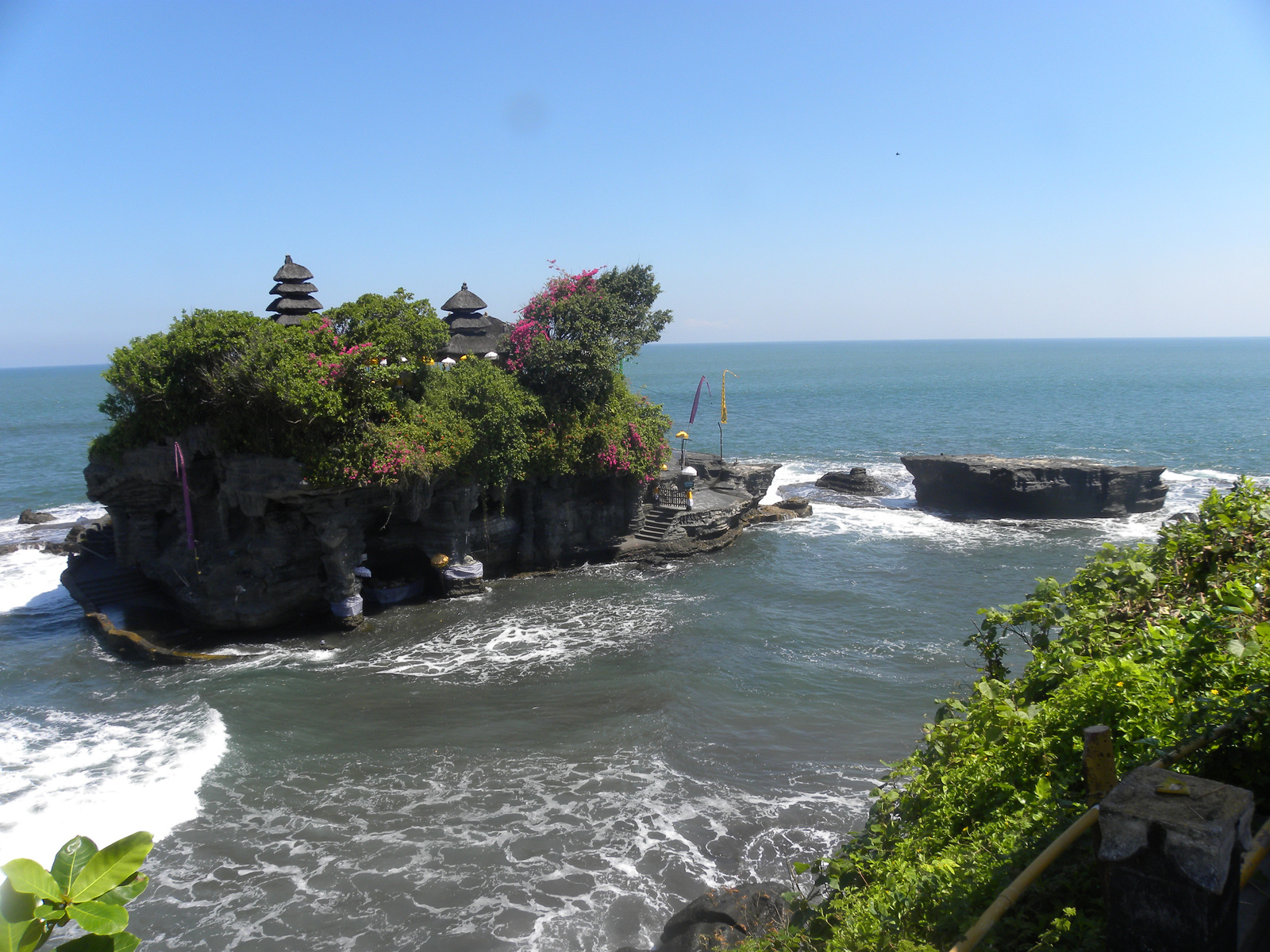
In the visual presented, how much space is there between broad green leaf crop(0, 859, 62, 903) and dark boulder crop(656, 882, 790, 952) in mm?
7480

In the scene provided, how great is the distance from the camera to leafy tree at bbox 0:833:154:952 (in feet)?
10.5

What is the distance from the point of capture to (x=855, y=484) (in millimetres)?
43125

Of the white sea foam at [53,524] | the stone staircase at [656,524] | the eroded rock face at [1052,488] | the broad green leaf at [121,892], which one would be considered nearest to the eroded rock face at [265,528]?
the stone staircase at [656,524]

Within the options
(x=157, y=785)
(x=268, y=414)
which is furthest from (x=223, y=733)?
(x=268, y=414)

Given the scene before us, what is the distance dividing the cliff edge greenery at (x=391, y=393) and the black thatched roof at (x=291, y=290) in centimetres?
603

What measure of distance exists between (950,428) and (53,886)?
73633 millimetres

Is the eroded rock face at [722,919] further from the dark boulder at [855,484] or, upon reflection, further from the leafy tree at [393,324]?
the dark boulder at [855,484]

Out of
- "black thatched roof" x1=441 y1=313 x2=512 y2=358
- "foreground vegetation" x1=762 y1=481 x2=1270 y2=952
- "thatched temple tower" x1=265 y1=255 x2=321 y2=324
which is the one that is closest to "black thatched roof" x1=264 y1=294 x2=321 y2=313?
"thatched temple tower" x1=265 y1=255 x2=321 y2=324

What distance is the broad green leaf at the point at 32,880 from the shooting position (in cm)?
321

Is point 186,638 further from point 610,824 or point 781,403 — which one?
point 781,403

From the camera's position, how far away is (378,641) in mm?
22078

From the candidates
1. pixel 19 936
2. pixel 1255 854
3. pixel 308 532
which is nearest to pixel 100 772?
pixel 308 532

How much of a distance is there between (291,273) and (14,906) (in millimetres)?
27745

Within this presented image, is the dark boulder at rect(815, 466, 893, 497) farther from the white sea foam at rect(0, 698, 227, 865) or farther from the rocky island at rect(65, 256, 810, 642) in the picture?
the white sea foam at rect(0, 698, 227, 865)
